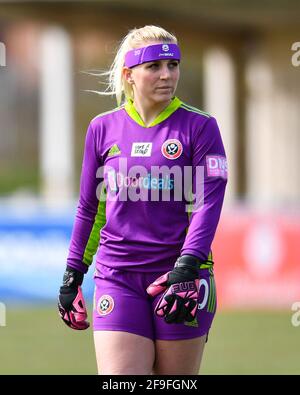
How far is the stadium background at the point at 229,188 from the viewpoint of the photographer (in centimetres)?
1050

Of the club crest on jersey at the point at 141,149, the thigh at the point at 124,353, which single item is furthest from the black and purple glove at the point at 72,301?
the club crest on jersey at the point at 141,149

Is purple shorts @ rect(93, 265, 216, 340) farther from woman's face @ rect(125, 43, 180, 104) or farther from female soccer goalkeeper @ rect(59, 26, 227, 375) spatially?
woman's face @ rect(125, 43, 180, 104)

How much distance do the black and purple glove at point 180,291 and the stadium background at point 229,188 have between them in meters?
1.50

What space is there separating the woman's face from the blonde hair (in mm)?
112

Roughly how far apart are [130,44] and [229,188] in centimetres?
1815

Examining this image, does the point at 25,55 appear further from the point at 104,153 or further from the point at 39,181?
the point at 104,153

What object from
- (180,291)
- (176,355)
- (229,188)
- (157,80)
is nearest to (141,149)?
(157,80)

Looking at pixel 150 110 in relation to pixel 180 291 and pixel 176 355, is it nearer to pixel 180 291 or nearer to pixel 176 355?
pixel 180 291

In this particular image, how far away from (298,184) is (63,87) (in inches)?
250

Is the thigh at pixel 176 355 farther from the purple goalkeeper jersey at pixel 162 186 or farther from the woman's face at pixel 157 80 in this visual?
the woman's face at pixel 157 80

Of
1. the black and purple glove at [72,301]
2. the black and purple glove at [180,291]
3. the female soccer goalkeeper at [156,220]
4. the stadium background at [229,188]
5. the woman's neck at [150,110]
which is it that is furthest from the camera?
the stadium background at [229,188]

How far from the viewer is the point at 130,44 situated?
4844 millimetres
